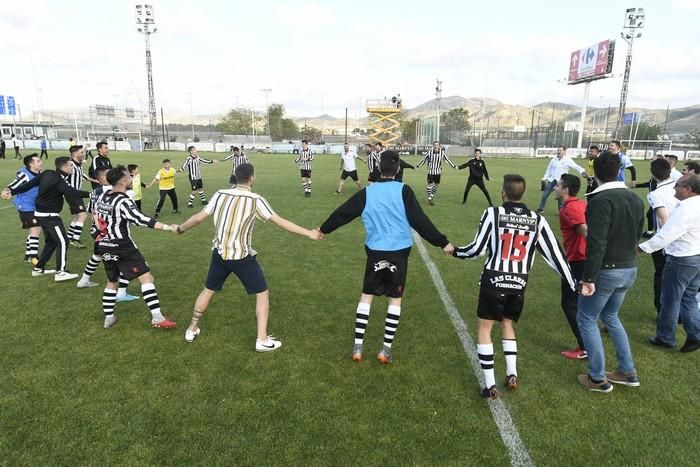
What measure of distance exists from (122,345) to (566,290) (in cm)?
518

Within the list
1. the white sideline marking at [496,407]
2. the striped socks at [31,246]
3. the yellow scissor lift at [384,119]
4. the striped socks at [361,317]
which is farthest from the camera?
the yellow scissor lift at [384,119]

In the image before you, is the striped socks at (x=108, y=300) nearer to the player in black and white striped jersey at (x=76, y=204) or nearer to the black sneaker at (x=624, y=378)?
the player in black and white striped jersey at (x=76, y=204)

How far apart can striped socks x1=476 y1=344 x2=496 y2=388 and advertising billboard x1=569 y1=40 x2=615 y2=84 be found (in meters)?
56.5

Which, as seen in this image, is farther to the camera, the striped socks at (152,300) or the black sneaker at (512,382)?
the striped socks at (152,300)

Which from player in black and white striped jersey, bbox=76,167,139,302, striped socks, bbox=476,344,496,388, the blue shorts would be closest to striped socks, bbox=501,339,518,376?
striped socks, bbox=476,344,496,388

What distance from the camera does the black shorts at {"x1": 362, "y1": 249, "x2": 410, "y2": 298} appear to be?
429 cm

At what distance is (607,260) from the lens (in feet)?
12.4

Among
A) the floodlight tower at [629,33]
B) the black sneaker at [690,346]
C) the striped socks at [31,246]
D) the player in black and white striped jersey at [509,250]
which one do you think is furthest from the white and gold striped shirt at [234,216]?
the floodlight tower at [629,33]

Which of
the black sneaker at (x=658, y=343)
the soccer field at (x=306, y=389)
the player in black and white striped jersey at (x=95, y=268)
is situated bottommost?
the soccer field at (x=306, y=389)

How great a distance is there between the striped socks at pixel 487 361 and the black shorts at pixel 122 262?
4.16 m

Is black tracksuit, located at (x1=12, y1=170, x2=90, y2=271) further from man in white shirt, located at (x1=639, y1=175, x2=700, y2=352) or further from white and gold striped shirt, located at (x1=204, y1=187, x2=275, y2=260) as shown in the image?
man in white shirt, located at (x1=639, y1=175, x2=700, y2=352)

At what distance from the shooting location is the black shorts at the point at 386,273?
169 inches

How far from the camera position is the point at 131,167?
10031mm

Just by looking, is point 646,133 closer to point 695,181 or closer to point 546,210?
point 546,210
